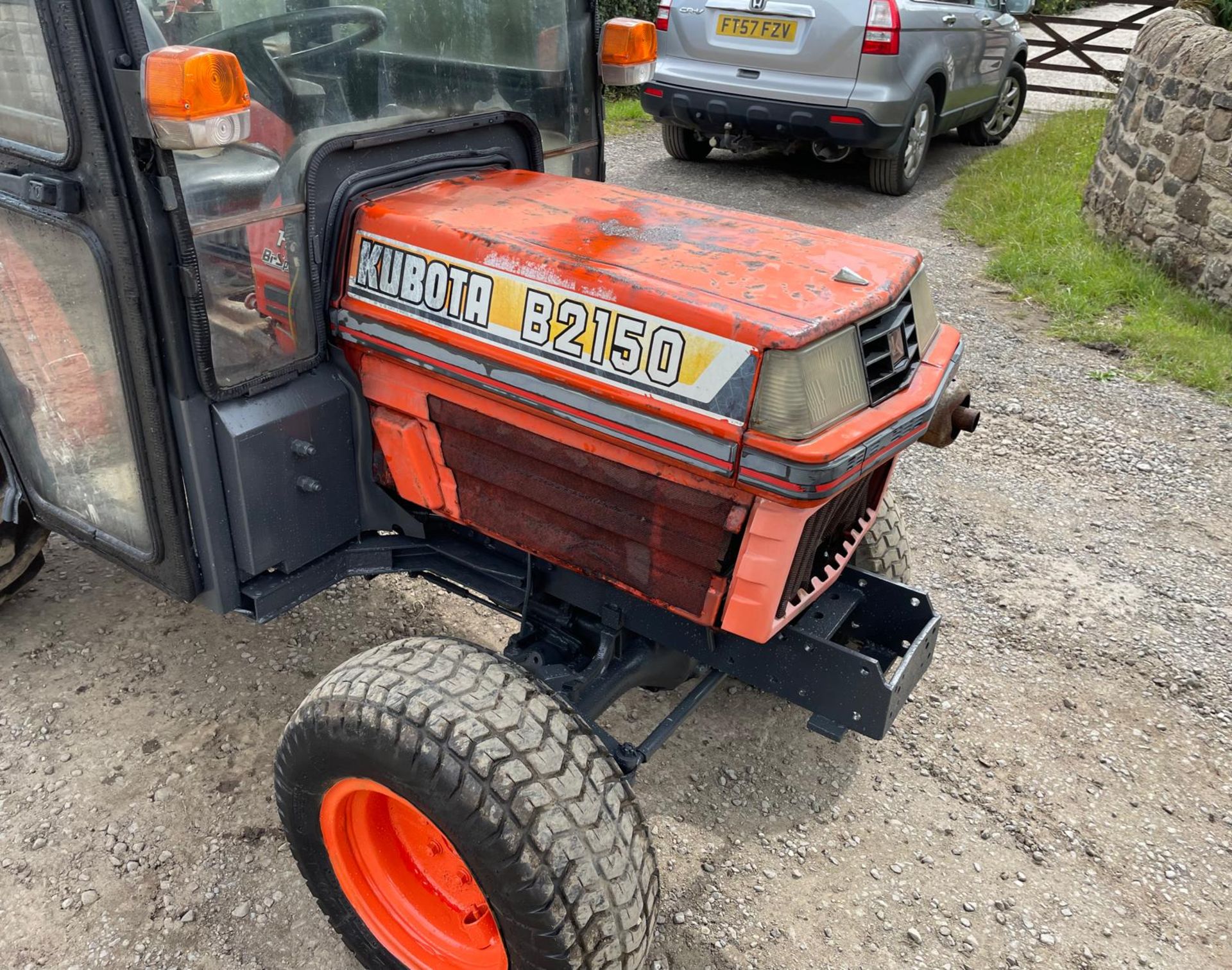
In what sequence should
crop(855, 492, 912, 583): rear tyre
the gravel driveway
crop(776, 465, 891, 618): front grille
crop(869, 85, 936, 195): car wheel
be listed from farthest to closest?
Answer: crop(869, 85, 936, 195): car wheel
crop(855, 492, 912, 583): rear tyre
the gravel driveway
crop(776, 465, 891, 618): front grille

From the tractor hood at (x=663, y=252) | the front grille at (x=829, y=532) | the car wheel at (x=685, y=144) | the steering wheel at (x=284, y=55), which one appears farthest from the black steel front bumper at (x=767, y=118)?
the steering wheel at (x=284, y=55)

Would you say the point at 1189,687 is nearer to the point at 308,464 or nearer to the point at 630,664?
the point at 630,664

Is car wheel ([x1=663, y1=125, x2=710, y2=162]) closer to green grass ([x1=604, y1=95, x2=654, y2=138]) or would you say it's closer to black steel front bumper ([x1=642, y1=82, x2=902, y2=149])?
black steel front bumper ([x1=642, y1=82, x2=902, y2=149])

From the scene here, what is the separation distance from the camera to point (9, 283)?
93.7 inches

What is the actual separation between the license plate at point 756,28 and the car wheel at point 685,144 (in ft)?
3.69

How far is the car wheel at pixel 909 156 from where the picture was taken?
752cm

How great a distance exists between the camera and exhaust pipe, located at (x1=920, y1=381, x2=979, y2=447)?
225cm

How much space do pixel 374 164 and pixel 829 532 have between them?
133cm

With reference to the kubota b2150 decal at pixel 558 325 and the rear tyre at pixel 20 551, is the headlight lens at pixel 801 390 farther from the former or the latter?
the rear tyre at pixel 20 551

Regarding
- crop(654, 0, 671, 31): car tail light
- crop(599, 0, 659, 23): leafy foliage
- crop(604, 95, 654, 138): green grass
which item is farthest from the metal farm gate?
crop(654, 0, 671, 31): car tail light

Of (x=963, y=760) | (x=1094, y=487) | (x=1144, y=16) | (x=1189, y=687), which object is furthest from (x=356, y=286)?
(x=1144, y=16)

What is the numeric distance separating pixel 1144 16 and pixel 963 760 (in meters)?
A: 13.0

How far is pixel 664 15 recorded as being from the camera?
24.4 ft

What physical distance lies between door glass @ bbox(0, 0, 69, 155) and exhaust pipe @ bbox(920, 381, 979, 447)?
6.13 feet
